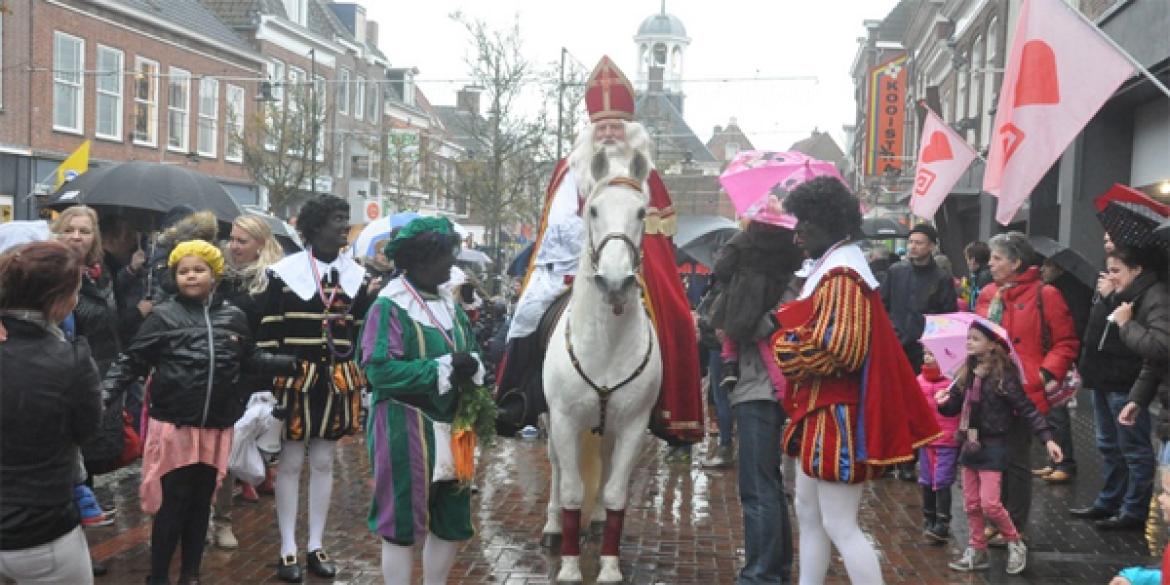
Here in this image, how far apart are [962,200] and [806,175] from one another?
17.0m

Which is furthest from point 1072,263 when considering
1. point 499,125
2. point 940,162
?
point 499,125

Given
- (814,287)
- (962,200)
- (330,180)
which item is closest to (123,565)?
(814,287)

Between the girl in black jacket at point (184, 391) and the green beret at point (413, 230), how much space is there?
105cm

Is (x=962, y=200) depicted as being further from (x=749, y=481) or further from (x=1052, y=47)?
(x=749, y=481)

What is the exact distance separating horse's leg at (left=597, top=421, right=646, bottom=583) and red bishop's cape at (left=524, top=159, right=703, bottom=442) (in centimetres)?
50

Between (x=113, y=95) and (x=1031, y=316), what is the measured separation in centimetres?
2474

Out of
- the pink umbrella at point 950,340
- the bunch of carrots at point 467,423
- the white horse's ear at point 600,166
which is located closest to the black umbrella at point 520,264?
the white horse's ear at point 600,166

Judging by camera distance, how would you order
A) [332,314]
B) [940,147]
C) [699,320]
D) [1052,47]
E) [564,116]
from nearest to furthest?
[332,314] → [1052,47] → [699,320] → [940,147] → [564,116]

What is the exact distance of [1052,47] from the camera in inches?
262

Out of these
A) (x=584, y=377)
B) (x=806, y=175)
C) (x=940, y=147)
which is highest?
(x=940, y=147)

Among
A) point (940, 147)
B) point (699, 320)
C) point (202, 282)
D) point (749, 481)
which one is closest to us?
point (202, 282)

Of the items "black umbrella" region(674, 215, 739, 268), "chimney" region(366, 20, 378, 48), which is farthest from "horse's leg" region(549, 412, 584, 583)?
"chimney" region(366, 20, 378, 48)

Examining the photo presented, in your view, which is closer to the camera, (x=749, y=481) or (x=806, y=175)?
(x=749, y=481)

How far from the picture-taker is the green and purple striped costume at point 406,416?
14.4ft
